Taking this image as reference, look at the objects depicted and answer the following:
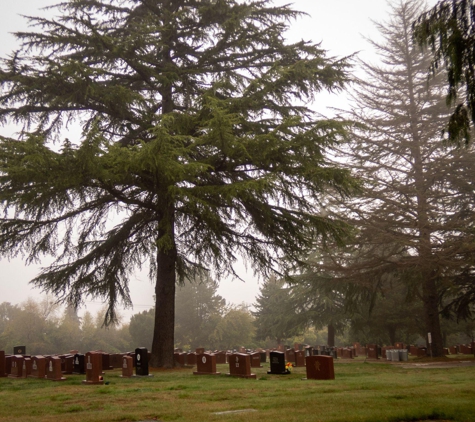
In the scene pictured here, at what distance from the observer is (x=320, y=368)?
12359 mm

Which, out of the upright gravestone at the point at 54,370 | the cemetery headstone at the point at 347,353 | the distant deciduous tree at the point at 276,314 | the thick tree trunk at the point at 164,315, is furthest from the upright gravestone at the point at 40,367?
the distant deciduous tree at the point at 276,314

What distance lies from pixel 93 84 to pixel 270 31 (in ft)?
22.2

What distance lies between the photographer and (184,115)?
50.9 ft

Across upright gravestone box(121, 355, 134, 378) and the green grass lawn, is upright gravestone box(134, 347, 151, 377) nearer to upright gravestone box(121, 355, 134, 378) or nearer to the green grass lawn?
upright gravestone box(121, 355, 134, 378)

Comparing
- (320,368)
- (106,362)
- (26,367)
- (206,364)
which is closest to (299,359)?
(206,364)

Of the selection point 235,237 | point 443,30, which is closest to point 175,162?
point 235,237

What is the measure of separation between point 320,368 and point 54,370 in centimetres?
716

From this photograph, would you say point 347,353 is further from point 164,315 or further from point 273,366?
point 164,315

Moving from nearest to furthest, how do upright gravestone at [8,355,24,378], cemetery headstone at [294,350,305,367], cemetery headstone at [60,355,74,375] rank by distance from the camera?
upright gravestone at [8,355,24,378], cemetery headstone at [60,355,74,375], cemetery headstone at [294,350,305,367]

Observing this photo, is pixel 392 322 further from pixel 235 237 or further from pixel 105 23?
pixel 105 23

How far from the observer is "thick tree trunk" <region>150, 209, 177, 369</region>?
53.8 feet

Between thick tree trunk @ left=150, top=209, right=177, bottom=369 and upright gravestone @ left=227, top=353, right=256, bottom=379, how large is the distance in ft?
10.4

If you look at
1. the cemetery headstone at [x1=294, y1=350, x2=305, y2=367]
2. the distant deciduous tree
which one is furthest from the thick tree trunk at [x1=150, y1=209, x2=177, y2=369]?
the distant deciduous tree

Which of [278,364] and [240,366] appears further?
[278,364]
